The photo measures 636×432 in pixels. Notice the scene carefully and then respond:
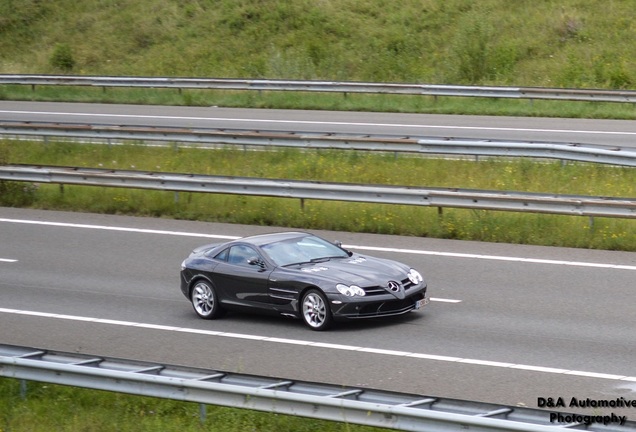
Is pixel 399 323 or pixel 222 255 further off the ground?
pixel 222 255

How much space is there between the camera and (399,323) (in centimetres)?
1306

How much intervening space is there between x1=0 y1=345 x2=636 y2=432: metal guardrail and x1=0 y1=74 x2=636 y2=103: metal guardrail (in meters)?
20.7

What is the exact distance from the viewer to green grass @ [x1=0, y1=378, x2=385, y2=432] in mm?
9250

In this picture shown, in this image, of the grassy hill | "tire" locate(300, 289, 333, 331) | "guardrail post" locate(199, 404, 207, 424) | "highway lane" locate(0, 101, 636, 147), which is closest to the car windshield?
"tire" locate(300, 289, 333, 331)

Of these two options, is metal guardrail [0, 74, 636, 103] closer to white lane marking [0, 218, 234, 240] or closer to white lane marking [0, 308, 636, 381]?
white lane marking [0, 218, 234, 240]

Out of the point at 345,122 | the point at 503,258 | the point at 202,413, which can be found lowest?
the point at 202,413

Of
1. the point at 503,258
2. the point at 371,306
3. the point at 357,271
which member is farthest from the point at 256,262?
the point at 503,258

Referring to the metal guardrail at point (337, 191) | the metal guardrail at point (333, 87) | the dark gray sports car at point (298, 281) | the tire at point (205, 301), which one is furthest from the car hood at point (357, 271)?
the metal guardrail at point (333, 87)

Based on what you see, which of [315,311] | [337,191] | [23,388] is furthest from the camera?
[337,191]

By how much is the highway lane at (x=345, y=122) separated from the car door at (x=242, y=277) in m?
11.6

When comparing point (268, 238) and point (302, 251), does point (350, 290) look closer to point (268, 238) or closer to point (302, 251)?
point (302, 251)

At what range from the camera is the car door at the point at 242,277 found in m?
13.4

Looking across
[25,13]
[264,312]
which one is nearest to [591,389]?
[264,312]

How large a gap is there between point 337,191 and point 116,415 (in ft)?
31.4
